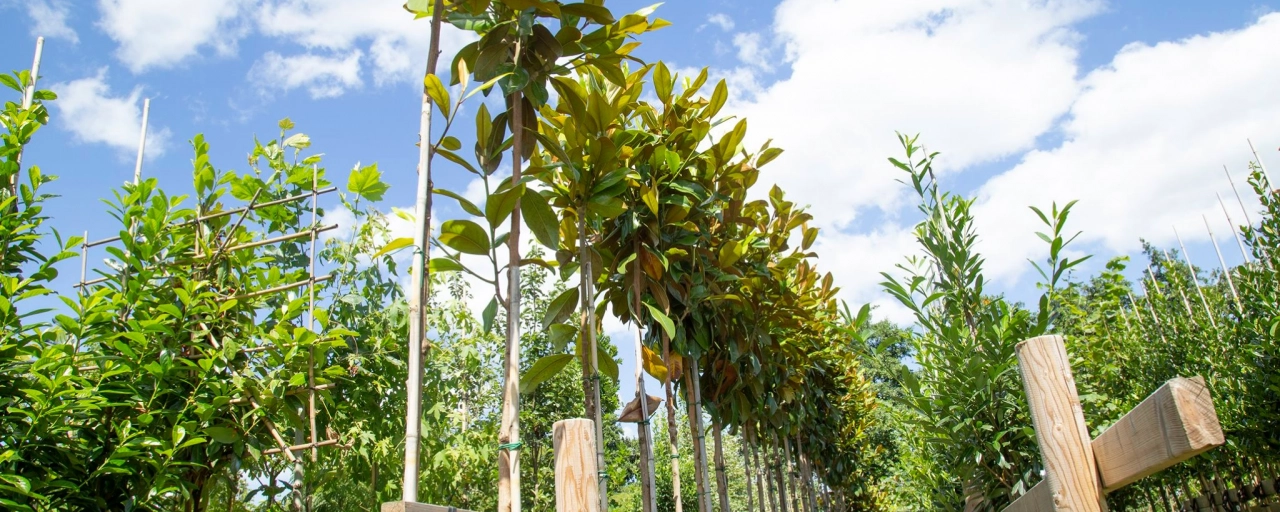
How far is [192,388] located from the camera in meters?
2.87

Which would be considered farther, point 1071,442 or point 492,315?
point 492,315

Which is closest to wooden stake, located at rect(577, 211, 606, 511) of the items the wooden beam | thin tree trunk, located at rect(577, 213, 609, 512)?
thin tree trunk, located at rect(577, 213, 609, 512)

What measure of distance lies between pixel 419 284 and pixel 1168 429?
5.11 feet

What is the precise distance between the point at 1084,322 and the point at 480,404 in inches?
245

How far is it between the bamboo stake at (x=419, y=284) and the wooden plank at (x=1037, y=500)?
1373 mm

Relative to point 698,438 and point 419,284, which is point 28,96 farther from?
point 698,438

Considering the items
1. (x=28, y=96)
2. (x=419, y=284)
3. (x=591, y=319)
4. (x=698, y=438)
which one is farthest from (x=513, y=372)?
(x=28, y=96)

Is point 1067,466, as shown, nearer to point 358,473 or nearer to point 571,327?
point 571,327

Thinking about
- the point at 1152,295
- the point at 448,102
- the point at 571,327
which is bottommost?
the point at 571,327

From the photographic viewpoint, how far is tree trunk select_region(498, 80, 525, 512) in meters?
1.84

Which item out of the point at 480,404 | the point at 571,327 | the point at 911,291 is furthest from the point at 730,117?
the point at 480,404

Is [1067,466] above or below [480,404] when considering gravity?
below

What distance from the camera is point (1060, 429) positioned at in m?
1.53

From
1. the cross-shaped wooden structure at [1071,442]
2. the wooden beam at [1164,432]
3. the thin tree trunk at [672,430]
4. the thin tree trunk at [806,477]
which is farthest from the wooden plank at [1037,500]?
the thin tree trunk at [806,477]
